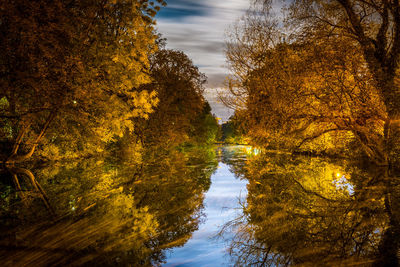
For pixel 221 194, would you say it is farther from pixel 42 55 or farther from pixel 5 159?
pixel 5 159

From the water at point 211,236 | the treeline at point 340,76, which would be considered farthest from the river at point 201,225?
the treeline at point 340,76

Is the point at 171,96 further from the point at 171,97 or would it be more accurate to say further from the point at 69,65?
the point at 69,65

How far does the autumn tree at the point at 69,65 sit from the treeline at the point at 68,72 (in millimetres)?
35

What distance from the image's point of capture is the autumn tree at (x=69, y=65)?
9.88 metres

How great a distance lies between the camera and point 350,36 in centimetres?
1110

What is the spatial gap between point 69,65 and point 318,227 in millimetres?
10727

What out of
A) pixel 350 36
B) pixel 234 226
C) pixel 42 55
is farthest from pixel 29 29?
pixel 350 36

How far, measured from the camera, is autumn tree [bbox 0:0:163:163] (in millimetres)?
9875

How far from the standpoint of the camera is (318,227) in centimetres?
501

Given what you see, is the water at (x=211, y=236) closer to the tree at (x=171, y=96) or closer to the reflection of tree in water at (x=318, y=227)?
the reflection of tree in water at (x=318, y=227)

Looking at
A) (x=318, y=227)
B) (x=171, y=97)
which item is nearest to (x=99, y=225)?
(x=318, y=227)

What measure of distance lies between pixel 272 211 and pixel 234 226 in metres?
1.22

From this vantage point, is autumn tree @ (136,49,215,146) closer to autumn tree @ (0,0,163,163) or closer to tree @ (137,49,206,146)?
tree @ (137,49,206,146)

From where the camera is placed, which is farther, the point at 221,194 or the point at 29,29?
the point at 29,29
